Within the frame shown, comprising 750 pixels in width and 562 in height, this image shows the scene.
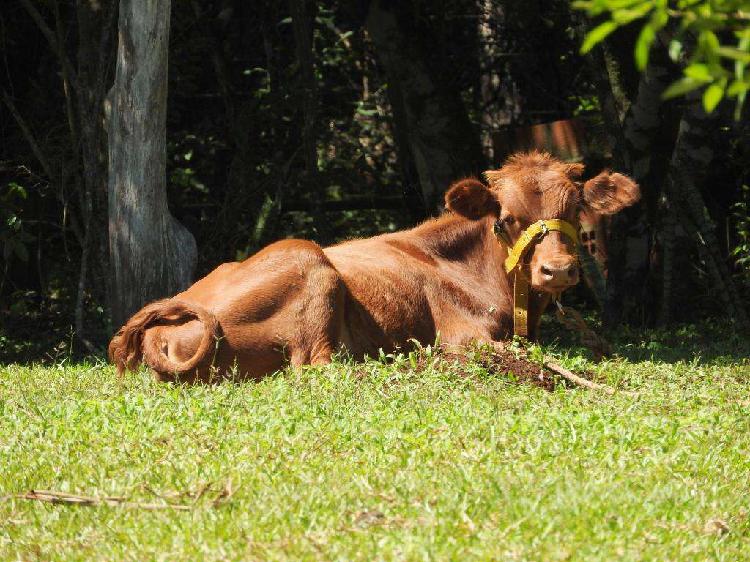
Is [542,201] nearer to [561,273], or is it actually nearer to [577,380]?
[561,273]

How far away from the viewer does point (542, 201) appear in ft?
29.1

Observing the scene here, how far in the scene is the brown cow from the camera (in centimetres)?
790

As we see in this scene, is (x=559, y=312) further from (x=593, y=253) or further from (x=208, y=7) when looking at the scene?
(x=208, y=7)

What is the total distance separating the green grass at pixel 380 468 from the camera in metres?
4.54

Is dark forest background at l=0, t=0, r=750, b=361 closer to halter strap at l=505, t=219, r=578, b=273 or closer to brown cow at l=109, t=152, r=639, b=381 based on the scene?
brown cow at l=109, t=152, r=639, b=381

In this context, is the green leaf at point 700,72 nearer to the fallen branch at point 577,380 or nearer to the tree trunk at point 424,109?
the fallen branch at point 577,380

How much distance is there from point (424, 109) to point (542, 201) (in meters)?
5.07

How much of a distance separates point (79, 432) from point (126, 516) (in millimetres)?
1458

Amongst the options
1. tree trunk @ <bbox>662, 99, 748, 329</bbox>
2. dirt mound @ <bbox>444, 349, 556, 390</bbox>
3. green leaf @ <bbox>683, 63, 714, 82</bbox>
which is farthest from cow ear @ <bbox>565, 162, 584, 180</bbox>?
green leaf @ <bbox>683, 63, 714, 82</bbox>

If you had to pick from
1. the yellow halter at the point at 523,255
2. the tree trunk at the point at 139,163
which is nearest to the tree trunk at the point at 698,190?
the yellow halter at the point at 523,255

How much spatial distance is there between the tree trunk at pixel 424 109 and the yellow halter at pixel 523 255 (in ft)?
15.3

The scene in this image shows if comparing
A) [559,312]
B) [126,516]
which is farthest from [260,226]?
[126,516]

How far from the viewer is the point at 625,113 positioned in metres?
13.0

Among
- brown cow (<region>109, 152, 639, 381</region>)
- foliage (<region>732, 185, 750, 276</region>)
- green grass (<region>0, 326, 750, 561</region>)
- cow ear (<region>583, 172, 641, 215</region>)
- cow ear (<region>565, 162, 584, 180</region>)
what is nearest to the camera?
green grass (<region>0, 326, 750, 561</region>)
